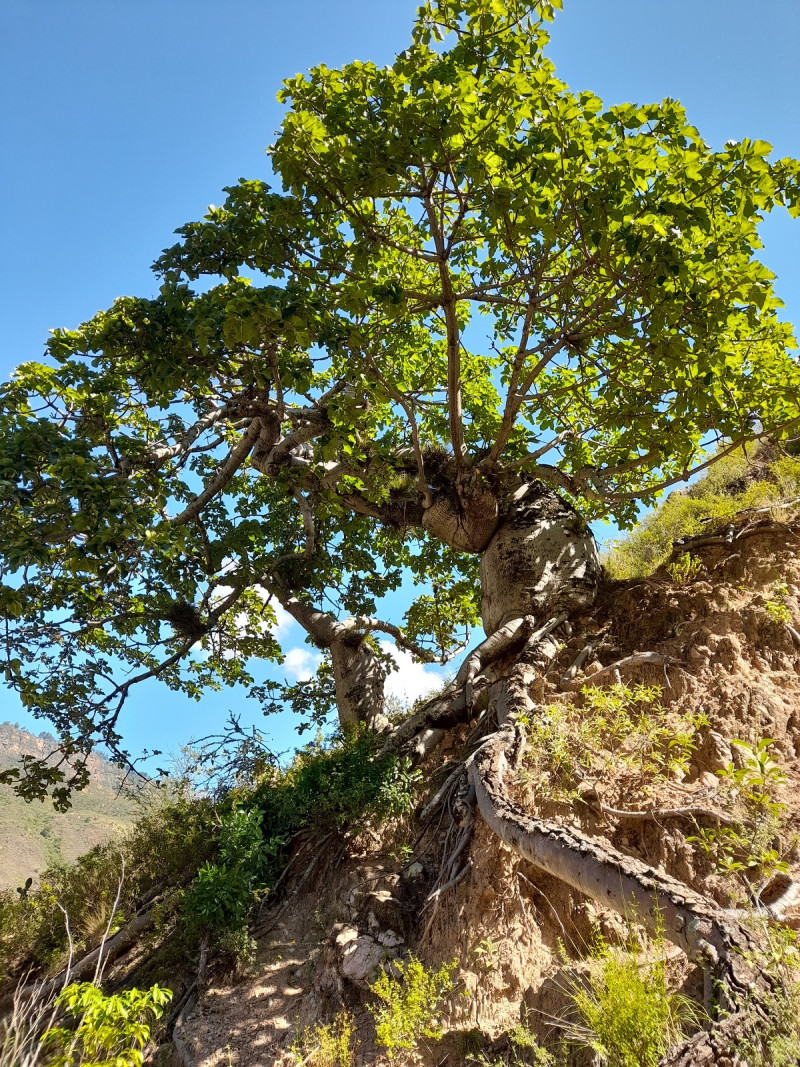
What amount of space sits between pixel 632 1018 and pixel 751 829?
1.67m

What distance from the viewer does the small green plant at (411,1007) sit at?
3.14m

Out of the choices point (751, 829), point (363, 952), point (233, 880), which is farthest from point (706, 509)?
point (233, 880)

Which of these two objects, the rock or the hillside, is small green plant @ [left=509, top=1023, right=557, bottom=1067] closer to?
the hillside

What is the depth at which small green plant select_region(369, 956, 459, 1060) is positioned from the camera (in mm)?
3141

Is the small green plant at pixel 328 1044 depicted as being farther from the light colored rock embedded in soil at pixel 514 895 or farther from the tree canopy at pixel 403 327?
the tree canopy at pixel 403 327

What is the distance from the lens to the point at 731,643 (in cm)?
504

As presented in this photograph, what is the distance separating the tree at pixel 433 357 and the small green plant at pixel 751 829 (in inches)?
22.5

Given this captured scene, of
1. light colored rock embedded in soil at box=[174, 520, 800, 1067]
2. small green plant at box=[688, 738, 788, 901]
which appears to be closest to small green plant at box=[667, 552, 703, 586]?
light colored rock embedded in soil at box=[174, 520, 800, 1067]

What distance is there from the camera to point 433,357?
8086mm

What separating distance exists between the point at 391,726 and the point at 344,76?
6.97 meters

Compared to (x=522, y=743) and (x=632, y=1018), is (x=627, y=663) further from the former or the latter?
(x=632, y=1018)

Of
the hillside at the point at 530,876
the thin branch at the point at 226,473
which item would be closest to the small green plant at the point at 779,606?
the hillside at the point at 530,876

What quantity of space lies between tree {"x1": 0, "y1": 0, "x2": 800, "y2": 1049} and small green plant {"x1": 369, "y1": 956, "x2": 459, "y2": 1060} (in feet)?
3.08

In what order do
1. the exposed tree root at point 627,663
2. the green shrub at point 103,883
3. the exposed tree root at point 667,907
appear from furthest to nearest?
the green shrub at point 103,883
the exposed tree root at point 627,663
the exposed tree root at point 667,907
